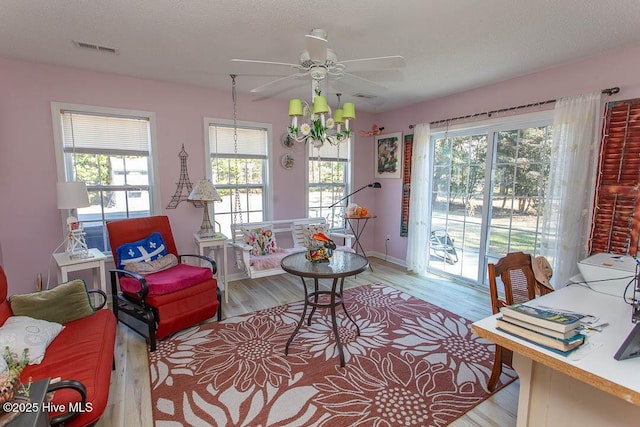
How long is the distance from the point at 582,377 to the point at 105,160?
4.21 metres

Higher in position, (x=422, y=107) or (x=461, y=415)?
(x=422, y=107)

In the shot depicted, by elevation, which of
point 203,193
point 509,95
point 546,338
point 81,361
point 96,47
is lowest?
point 81,361

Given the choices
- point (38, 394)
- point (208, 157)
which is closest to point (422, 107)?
point (208, 157)

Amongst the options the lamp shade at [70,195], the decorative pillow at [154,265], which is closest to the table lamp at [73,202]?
the lamp shade at [70,195]

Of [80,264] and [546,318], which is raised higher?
[546,318]

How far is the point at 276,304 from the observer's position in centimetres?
352

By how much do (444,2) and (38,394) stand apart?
287 cm

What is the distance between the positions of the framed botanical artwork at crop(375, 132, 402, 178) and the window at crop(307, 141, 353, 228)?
0.53m

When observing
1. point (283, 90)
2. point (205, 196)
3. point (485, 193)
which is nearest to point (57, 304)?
point (205, 196)

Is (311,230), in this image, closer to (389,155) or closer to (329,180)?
(329,180)

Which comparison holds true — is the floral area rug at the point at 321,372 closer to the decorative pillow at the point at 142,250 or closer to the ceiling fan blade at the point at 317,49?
the decorative pillow at the point at 142,250

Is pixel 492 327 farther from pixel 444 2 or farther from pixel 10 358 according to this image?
pixel 10 358

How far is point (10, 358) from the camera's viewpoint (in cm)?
132

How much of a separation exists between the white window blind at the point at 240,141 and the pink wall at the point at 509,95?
7.05ft
